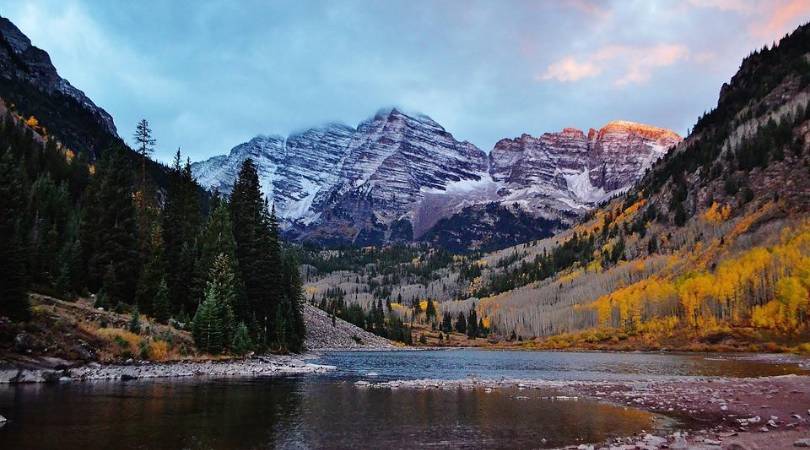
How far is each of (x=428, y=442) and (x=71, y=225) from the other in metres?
80.4

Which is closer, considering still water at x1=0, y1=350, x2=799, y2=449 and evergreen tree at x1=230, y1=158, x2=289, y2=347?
still water at x1=0, y1=350, x2=799, y2=449

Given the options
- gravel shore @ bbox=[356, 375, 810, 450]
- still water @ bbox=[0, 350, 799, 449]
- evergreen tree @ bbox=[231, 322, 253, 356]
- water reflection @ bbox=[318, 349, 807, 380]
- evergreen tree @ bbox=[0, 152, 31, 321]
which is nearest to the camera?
gravel shore @ bbox=[356, 375, 810, 450]

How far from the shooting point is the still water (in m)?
25.3

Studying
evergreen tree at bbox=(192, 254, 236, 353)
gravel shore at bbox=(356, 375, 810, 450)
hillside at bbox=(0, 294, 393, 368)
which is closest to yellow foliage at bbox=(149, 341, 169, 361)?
hillside at bbox=(0, 294, 393, 368)

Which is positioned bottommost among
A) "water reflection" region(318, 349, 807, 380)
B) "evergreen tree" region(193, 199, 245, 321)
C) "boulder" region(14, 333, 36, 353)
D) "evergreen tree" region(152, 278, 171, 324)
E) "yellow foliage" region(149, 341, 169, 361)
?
"water reflection" region(318, 349, 807, 380)

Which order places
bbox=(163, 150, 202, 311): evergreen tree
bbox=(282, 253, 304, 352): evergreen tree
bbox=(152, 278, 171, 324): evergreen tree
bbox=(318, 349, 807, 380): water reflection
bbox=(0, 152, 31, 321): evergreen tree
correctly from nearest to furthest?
bbox=(0, 152, 31, 321): evergreen tree, bbox=(318, 349, 807, 380): water reflection, bbox=(152, 278, 171, 324): evergreen tree, bbox=(163, 150, 202, 311): evergreen tree, bbox=(282, 253, 304, 352): evergreen tree

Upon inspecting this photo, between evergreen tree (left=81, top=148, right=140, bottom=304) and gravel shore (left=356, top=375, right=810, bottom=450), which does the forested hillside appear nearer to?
evergreen tree (left=81, top=148, right=140, bottom=304)

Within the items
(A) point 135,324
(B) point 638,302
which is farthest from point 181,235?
(B) point 638,302

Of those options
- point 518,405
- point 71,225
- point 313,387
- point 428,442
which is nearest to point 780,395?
point 518,405

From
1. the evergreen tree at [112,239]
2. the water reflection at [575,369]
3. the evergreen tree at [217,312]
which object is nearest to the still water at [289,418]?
the evergreen tree at [217,312]

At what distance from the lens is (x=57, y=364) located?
45.8m

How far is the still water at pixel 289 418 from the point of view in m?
25.3

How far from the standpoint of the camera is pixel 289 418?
32406 mm

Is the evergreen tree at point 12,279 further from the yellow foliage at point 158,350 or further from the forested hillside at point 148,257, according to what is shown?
the yellow foliage at point 158,350
